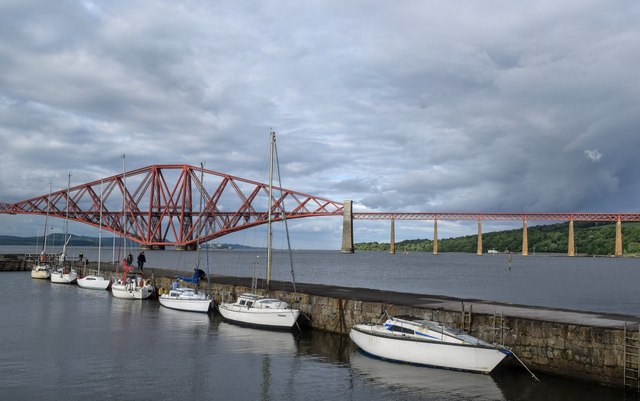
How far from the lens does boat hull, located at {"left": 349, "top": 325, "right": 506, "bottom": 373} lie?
1897cm

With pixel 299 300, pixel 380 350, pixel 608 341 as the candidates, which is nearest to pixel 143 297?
pixel 299 300

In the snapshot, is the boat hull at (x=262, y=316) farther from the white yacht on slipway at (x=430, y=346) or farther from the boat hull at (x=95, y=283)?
the boat hull at (x=95, y=283)

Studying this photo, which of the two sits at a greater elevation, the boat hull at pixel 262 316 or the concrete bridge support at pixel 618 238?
the concrete bridge support at pixel 618 238

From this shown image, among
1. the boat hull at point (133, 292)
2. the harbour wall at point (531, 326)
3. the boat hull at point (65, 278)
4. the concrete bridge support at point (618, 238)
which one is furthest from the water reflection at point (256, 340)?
the concrete bridge support at point (618, 238)

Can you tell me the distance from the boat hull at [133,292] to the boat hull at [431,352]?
2544 cm

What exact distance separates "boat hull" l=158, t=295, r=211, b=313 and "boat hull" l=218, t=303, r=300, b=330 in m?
4.13

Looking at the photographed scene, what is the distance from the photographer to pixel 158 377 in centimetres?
1870

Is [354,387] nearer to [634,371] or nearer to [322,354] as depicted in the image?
[322,354]

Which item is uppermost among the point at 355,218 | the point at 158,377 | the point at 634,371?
the point at 355,218

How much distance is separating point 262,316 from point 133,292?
60.2 feet

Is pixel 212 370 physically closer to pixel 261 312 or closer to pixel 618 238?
pixel 261 312

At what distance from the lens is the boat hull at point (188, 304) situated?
33.8 m

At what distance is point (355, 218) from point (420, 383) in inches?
6035

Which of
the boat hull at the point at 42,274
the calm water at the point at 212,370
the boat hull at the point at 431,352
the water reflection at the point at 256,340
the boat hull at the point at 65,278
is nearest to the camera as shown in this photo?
the calm water at the point at 212,370
